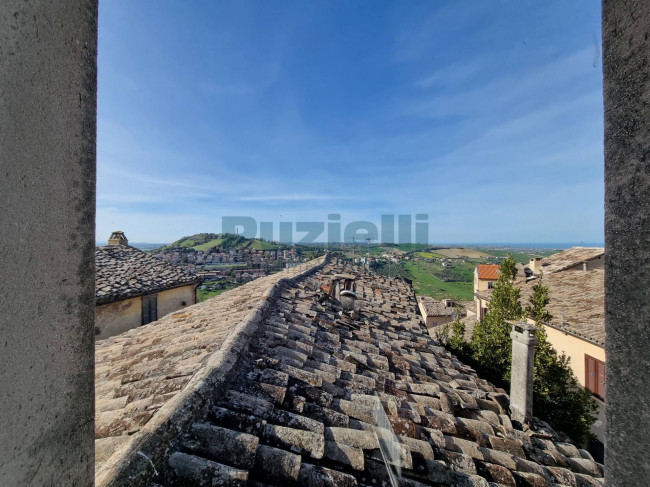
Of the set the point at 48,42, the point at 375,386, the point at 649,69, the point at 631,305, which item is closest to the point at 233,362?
the point at 375,386

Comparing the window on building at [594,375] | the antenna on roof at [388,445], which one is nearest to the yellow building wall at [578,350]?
the window on building at [594,375]

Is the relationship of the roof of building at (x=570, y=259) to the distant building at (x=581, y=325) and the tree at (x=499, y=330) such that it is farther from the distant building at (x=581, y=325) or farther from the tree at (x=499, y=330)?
the tree at (x=499, y=330)

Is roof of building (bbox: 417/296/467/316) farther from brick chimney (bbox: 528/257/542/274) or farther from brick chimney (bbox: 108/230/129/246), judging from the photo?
brick chimney (bbox: 108/230/129/246)

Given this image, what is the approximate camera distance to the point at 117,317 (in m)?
9.25

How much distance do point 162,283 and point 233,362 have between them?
10036 millimetres

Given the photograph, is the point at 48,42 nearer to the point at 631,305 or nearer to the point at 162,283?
the point at 631,305

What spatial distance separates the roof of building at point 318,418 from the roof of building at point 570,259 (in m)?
19.8

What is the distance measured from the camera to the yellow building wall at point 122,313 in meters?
8.76

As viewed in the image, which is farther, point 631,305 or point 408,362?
point 408,362

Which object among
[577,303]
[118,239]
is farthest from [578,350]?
[118,239]

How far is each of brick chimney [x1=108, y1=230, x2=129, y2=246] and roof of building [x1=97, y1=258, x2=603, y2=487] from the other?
12370mm

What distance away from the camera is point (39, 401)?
896 mm

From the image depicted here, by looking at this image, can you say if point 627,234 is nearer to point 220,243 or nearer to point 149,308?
point 149,308

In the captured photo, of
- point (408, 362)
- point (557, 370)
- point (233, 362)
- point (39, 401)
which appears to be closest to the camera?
point (39, 401)
